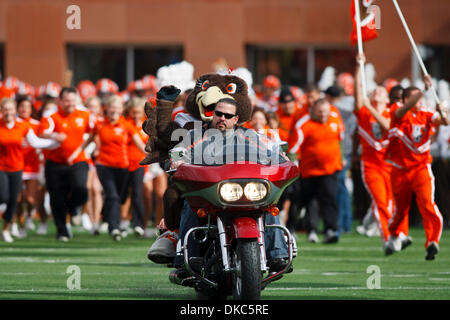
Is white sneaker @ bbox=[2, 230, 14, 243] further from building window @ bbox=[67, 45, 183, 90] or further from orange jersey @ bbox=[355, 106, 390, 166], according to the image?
building window @ bbox=[67, 45, 183, 90]

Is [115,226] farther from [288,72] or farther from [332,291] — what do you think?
[288,72]

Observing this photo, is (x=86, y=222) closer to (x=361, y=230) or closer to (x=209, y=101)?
(x=361, y=230)

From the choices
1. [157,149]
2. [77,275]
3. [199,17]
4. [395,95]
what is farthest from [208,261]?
[199,17]

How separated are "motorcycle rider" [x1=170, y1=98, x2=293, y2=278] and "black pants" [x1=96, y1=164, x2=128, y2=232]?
321 inches

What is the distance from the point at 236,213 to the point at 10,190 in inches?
368

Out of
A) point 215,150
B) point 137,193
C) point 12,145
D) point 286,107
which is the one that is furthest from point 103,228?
point 215,150

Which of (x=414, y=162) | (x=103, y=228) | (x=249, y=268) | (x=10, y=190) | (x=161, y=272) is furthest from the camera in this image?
(x=103, y=228)

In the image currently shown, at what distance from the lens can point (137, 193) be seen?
17.9 metres

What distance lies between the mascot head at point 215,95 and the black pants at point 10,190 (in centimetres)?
782

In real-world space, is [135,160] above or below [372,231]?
above

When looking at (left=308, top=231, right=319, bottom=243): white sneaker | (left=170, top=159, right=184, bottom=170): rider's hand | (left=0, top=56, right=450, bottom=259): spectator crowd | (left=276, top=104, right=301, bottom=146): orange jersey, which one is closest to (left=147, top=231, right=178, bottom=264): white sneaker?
(left=170, top=159, right=184, bottom=170): rider's hand

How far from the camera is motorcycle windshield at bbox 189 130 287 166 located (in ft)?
27.9

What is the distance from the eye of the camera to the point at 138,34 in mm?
33156

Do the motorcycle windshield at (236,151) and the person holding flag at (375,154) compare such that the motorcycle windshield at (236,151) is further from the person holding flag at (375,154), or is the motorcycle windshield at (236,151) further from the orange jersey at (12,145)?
the orange jersey at (12,145)
